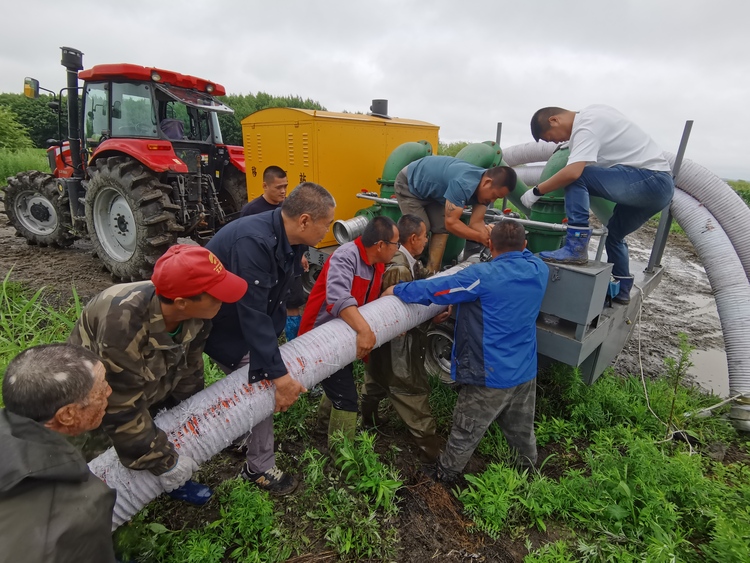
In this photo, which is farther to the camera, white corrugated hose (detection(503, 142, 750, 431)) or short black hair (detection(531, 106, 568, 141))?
white corrugated hose (detection(503, 142, 750, 431))

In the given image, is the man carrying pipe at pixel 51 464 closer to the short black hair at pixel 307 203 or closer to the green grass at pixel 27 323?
the short black hair at pixel 307 203

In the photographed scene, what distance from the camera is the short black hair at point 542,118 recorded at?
3189mm

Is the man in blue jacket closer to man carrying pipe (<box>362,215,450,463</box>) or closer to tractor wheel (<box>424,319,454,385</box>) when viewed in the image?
man carrying pipe (<box>362,215,450,463</box>)

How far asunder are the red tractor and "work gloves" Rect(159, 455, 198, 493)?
12.3ft

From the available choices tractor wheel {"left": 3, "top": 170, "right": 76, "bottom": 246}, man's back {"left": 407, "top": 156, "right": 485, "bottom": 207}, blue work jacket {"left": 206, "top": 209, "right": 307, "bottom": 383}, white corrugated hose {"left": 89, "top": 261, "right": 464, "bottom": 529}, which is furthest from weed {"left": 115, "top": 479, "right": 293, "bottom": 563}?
tractor wheel {"left": 3, "top": 170, "right": 76, "bottom": 246}

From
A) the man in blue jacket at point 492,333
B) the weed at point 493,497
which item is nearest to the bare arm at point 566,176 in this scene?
the man in blue jacket at point 492,333

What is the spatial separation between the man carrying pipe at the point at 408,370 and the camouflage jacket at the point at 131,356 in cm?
139

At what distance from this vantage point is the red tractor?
4934mm

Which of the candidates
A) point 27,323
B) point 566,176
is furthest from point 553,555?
point 27,323

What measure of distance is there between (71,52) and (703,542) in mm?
7792

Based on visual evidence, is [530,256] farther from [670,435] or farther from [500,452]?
[670,435]

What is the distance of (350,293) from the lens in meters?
2.48

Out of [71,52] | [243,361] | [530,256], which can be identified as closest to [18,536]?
[243,361]

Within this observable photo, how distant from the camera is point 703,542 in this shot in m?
2.17
